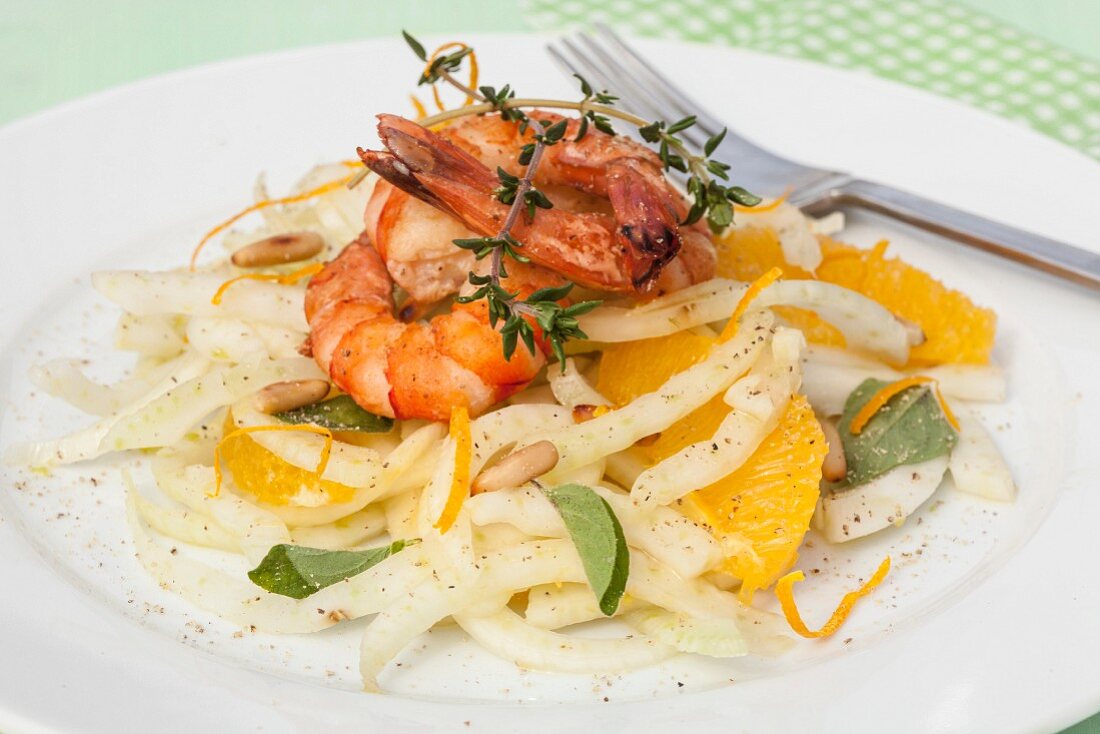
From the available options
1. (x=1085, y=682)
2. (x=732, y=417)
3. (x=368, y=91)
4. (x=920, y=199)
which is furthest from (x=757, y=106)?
(x=1085, y=682)

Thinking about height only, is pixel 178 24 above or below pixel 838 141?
above

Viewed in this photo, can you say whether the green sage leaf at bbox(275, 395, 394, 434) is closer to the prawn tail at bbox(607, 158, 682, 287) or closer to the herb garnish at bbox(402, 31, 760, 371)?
the herb garnish at bbox(402, 31, 760, 371)

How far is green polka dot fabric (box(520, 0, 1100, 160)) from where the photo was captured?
5.65 m

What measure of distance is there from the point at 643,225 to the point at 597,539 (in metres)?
0.80

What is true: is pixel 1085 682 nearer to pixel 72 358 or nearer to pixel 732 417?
pixel 732 417

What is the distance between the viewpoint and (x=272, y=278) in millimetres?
Answer: 3814

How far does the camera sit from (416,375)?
10.5 ft

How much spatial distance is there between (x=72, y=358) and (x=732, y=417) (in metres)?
2.30

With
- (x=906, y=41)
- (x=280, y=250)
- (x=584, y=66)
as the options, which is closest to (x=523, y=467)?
(x=280, y=250)

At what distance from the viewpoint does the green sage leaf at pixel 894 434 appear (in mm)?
A: 3453

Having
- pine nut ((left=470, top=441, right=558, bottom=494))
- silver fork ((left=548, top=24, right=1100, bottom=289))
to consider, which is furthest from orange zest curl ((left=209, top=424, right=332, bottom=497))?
silver fork ((left=548, top=24, right=1100, bottom=289))

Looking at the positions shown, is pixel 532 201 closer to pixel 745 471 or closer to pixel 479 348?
pixel 479 348

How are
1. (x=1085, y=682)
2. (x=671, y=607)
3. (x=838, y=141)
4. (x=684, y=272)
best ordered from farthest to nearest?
(x=838, y=141)
(x=684, y=272)
(x=671, y=607)
(x=1085, y=682)

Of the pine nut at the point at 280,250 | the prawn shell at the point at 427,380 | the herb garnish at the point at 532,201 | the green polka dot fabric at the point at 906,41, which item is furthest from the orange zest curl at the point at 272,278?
the green polka dot fabric at the point at 906,41
